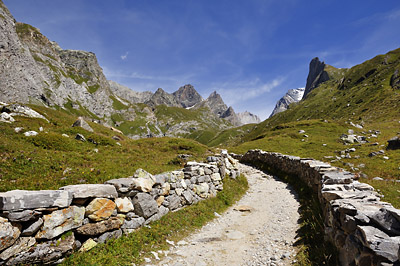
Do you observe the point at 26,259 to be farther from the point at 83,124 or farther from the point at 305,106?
the point at 305,106

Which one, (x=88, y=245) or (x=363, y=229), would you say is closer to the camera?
(x=363, y=229)

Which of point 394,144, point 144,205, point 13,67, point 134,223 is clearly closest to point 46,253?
point 134,223

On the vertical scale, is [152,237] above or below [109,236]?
below

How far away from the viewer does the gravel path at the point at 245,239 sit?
769 centimetres

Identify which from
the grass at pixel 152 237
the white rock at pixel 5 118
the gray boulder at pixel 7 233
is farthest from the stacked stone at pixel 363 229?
the white rock at pixel 5 118

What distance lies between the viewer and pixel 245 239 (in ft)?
31.1

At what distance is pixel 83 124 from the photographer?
31.7 metres

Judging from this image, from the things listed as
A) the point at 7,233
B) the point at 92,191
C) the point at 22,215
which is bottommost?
the point at 7,233

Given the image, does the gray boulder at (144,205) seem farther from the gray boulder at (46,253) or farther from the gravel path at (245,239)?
the gray boulder at (46,253)

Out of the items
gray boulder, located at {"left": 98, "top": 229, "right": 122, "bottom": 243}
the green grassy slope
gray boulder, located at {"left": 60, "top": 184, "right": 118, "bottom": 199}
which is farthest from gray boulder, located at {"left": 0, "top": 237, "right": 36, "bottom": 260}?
the green grassy slope

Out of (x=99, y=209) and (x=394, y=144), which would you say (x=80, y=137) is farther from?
(x=394, y=144)

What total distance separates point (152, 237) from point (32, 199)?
503 centimetres

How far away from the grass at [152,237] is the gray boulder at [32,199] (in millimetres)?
1974

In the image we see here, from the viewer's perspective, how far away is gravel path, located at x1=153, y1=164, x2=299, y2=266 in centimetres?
769
